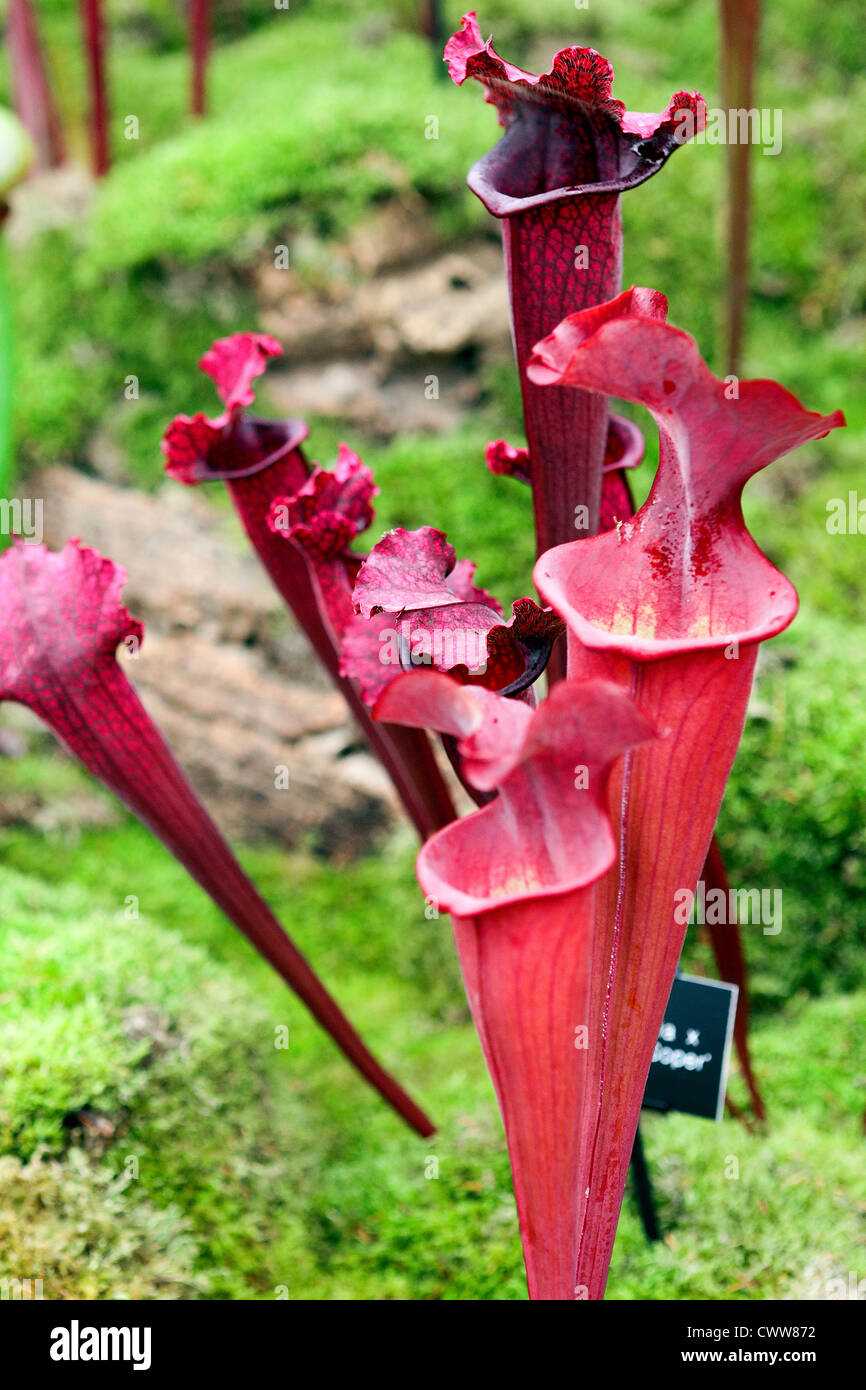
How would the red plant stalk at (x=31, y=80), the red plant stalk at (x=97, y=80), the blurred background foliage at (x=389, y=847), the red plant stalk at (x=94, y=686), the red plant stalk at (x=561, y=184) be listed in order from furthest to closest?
the red plant stalk at (x=31, y=80) → the red plant stalk at (x=97, y=80) → the blurred background foliage at (x=389, y=847) → the red plant stalk at (x=94, y=686) → the red plant stalk at (x=561, y=184)

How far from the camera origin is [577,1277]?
91 centimetres

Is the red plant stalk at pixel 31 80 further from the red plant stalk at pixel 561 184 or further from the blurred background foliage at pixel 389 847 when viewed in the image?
the red plant stalk at pixel 561 184

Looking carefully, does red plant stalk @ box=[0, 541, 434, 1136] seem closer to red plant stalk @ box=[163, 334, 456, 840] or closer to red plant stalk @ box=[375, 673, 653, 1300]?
red plant stalk @ box=[163, 334, 456, 840]

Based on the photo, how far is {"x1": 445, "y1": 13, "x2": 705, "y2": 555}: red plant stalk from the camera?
800 mm

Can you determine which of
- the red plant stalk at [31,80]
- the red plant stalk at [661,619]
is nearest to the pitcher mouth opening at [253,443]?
the red plant stalk at [661,619]

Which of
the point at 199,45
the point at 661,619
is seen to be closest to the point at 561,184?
the point at 661,619

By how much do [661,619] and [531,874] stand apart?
0.23m

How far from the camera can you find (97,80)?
279 cm

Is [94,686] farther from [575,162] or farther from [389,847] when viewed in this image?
[389,847]

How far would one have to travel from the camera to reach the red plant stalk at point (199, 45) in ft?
9.05

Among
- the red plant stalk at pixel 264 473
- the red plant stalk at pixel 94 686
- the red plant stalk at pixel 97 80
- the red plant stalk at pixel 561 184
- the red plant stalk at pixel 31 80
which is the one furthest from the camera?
the red plant stalk at pixel 31 80

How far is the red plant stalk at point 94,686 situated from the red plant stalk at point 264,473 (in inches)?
7.3

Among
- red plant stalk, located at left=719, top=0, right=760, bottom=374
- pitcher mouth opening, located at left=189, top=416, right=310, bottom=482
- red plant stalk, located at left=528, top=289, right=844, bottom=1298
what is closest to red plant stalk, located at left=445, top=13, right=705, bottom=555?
red plant stalk, located at left=528, top=289, right=844, bottom=1298
